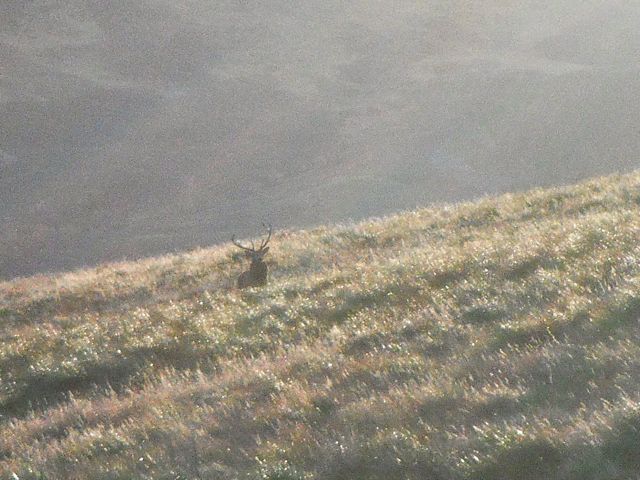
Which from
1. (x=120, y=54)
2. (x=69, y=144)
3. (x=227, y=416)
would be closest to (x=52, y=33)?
(x=120, y=54)

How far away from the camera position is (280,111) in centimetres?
8200

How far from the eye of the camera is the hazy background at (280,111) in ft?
206

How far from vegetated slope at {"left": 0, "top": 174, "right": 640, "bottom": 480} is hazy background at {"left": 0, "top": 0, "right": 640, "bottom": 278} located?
122 feet

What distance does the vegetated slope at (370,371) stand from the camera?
20.3 feet

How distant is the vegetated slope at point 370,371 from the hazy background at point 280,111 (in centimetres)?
3716

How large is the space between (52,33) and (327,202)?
153ft

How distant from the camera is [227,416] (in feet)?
25.6

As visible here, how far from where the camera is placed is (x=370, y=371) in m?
8.19

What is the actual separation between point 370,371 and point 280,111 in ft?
246

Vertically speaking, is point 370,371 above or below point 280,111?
below

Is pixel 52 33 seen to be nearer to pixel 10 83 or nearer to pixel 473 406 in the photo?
pixel 10 83

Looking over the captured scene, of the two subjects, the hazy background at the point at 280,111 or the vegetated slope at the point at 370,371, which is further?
the hazy background at the point at 280,111

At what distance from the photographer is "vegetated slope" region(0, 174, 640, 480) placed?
6.19 m

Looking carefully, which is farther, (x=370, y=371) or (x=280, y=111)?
(x=280, y=111)
